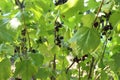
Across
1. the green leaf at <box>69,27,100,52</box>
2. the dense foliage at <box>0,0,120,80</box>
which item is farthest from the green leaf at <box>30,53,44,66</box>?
the green leaf at <box>69,27,100,52</box>

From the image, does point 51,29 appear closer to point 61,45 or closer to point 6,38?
point 61,45

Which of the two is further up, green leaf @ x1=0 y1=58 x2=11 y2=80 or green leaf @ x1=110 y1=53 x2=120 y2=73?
green leaf @ x1=0 y1=58 x2=11 y2=80

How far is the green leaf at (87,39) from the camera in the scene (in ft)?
2.51

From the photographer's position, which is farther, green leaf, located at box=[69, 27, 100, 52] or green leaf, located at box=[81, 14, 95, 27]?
green leaf, located at box=[81, 14, 95, 27]

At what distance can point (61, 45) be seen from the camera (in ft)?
3.82

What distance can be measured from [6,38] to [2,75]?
0.25 metres

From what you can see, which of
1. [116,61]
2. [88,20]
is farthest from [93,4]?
[116,61]

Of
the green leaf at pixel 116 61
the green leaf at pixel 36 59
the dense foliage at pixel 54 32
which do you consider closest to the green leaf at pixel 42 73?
the dense foliage at pixel 54 32

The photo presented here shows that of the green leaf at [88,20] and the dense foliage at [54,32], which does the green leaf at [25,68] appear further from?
the green leaf at [88,20]

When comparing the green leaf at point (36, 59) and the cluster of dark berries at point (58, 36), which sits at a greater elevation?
the cluster of dark berries at point (58, 36)

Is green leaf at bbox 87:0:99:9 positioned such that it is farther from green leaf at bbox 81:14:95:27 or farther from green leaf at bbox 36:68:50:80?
green leaf at bbox 36:68:50:80

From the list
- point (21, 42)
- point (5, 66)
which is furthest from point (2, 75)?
point (21, 42)

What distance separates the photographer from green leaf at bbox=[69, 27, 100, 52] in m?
0.77

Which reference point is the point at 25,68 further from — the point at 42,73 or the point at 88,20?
the point at 88,20
